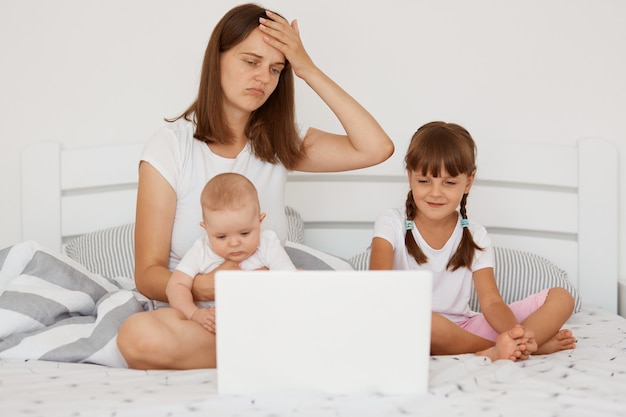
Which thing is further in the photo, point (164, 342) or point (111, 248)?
point (111, 248)

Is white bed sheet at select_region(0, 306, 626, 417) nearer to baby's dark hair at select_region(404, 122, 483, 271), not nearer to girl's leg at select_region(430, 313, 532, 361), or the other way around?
girl's leg at select_region(430, 313, 532, 361)

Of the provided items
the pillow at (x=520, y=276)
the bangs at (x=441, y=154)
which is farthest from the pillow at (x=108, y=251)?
the bangs at (x=441, y=154)

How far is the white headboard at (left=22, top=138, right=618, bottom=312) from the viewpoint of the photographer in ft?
8.13

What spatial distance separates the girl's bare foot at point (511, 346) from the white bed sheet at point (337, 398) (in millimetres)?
24

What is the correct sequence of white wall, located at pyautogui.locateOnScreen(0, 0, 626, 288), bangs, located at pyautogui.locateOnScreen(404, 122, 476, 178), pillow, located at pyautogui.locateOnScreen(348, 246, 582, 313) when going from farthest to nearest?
white wall, located at pyautogui.locateOnScreen(0, 0, 626, 288) → pillow, located at pyautogui.locateOnScreen(348, 246, 582, 313) → bangs, located at pyautogui.locateOnScreen(404, 122, 476, 178)

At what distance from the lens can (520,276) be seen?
2.26 m

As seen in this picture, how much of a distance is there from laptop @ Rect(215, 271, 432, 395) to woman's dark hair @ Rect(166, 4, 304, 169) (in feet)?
2.58

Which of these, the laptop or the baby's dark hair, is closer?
the laptop

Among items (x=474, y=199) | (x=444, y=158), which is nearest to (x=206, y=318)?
(x=444, y=158)

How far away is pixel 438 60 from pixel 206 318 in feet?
4.40

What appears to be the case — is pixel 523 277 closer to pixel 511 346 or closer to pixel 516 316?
pixel 516 316

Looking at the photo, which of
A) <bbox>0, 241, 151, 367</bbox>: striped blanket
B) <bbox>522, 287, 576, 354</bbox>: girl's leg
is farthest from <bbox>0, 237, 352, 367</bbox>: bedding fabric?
<bbox>522, 287, 576, 354</bbox>: girl's leg

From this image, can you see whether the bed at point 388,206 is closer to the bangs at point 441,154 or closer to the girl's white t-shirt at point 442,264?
the girl's white t-shirt at point 442,264

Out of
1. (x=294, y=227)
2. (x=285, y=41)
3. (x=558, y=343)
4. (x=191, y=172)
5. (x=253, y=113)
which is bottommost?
(x=558, y=343)
